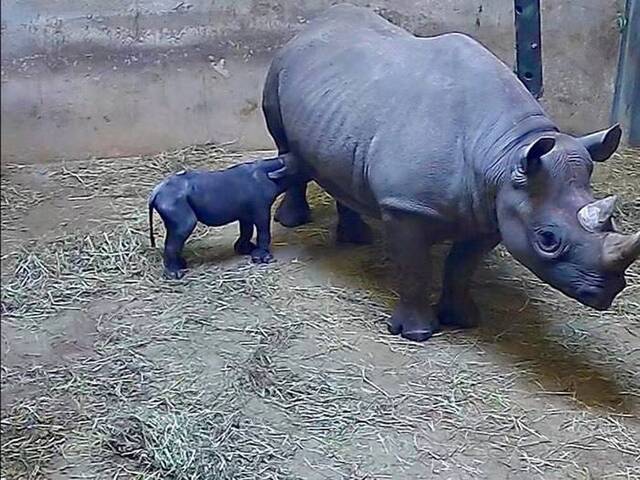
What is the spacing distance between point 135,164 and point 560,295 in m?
1.98

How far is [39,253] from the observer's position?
341 centimetres

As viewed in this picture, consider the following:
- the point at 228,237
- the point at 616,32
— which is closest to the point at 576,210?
the point at 228,237

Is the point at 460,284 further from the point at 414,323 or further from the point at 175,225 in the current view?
the point at 175,225

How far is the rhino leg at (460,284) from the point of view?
10.2 ft

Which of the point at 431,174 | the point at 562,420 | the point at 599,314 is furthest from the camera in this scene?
the point at 599,314

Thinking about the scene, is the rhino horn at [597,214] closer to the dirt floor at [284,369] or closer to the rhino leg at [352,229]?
the dirt floor at [284,369]

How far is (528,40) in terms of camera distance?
13.1ft

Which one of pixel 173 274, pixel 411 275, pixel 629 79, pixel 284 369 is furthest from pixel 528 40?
pixel 284 369

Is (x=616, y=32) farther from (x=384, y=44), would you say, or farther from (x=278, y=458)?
(x=278, y=458)

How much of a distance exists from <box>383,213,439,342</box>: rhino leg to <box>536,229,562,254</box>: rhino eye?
15.7 inches

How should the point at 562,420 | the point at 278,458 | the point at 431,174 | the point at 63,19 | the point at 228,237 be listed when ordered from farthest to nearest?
1. the point at 63,19
2. the point at 228,237
3. the point at 431,174
4. the point at 562,420
5. the point at 278,458

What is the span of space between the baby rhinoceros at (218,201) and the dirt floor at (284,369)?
0.39 ft

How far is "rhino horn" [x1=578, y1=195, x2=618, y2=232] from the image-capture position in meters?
2.54

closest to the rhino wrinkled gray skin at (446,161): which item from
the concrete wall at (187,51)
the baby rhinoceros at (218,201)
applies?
the baby rhinoceros at (218,201)
